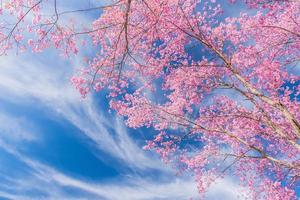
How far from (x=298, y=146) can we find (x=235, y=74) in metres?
2.95

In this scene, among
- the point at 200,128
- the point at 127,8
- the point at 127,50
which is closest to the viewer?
the point at 127,8

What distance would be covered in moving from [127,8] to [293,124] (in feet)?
18.7

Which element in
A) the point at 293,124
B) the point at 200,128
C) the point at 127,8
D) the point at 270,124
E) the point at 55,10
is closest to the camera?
the point at 127,8

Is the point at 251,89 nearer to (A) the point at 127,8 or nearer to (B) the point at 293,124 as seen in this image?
(B) the point at 293,124

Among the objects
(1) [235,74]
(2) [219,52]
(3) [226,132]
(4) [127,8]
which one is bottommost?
(4) [127,8]

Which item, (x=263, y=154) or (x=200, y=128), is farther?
(x=200, y=128)

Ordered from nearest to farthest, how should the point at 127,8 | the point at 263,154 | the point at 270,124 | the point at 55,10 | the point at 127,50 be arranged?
the point at 127,8
the point at 55,10
the point at 127,50
the point at 263,154
the point at 270,124

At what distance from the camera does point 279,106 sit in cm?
889

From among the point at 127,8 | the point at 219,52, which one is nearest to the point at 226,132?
the point at 219,52

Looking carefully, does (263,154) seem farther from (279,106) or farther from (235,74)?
(235,74)

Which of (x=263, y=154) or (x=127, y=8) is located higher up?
(x=263, y=154)

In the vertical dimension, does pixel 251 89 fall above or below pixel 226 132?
above

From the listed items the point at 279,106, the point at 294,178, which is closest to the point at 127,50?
the point at 279,106

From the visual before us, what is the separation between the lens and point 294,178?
35.3 ft
